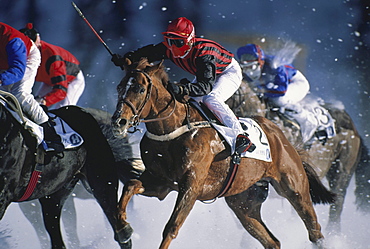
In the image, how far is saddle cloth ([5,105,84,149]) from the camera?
3449 millimetres

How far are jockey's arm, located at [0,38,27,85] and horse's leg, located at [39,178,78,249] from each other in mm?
868

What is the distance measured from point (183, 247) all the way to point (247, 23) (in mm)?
4414

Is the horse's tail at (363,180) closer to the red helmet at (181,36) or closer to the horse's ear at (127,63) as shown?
the red helmet at (181,36)

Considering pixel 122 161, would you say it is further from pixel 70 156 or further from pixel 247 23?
pixel 247 23

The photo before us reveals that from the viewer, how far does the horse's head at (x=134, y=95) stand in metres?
3.00

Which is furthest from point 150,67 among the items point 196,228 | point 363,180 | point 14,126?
point 363,180

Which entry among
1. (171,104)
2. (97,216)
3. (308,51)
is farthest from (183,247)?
(308,51)

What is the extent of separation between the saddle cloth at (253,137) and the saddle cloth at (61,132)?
3.21ft

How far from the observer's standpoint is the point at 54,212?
3.96m

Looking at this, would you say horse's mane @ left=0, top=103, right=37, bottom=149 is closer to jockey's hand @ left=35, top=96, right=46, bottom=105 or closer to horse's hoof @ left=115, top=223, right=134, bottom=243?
horse's hoof @ left=115, top=223, right=134, bottom=243

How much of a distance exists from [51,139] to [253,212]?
1.62 metres

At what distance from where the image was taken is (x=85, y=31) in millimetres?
7781

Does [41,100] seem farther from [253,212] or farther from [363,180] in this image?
[363,180]

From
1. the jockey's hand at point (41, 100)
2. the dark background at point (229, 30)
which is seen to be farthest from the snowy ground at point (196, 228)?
the dark background at point (229, 30)
